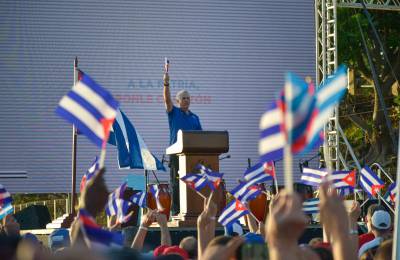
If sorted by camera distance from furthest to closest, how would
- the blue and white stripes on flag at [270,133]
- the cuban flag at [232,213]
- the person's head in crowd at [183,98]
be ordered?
the person's head in crowd at [183,98] → the cuban flag at [232,213] → the blue and white stripes on flag at [270,133]

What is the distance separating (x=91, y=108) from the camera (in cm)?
430

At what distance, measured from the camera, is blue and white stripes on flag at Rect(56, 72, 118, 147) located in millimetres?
4230

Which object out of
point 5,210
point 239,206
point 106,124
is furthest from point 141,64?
point 106,124

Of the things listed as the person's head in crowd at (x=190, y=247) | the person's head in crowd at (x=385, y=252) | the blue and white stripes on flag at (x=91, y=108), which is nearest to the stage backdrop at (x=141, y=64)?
the person's head in crowd at (x=190, y=247)

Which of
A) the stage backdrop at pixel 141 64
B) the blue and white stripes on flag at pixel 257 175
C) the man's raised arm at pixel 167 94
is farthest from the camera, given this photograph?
the stage backdrop at pixel 141 64

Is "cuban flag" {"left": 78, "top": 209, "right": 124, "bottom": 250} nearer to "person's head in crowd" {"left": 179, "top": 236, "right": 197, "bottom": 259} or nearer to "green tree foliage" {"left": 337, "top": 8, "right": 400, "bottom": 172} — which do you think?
"person's head in crowd" {"left": 179, "top": 236, "right": 197, "bottom": 259}

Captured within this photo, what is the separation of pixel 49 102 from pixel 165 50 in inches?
94.0

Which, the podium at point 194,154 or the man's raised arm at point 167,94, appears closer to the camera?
the podium at point 194,154

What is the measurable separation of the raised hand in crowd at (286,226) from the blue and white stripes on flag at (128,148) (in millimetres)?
8759

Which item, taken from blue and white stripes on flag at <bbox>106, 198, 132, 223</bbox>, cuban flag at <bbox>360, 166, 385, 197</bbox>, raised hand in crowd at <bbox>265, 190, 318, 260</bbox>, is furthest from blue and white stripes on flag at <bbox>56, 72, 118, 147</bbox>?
cuban flag at <bbox>360, 166, 385, 197</bbox>

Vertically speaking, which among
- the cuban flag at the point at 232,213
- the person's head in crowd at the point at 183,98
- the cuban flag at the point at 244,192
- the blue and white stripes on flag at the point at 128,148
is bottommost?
the cuban flag at the point at 232,213

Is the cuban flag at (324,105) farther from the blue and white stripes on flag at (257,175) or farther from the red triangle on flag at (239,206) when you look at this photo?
the blue and white stripes on flag at (257,175)

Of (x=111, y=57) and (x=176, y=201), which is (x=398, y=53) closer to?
(x=111, y=57)

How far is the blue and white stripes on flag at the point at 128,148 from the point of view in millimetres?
11477
